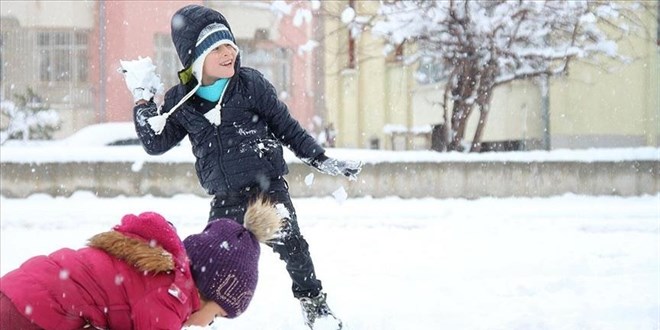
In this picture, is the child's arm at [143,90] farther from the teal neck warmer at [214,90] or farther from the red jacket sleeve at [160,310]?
the red jacket sleeve at [160,310]

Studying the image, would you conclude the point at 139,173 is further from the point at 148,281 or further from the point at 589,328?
the point at 148,281

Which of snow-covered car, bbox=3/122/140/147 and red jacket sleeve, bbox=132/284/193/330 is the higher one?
snow-covered car, bbox=3/122/140/147

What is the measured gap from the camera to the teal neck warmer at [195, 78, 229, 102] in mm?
3638

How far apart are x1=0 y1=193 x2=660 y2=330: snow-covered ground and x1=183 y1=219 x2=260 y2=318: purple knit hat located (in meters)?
1.73

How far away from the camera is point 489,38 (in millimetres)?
12250

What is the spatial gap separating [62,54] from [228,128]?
16.5 m

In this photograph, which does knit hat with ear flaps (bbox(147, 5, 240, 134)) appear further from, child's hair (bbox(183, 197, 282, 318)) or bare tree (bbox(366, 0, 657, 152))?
bare tree (bbox(366, 0, 657, 152))

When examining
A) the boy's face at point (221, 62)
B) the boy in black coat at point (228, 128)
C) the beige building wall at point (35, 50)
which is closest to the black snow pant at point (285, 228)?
the boy in black coat at point (228, 128)

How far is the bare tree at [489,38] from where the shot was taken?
12297mm

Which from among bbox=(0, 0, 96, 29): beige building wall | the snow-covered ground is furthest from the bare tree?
bbox=(0, 0, 96, 29): beige building wall

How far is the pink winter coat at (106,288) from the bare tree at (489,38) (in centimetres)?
1054

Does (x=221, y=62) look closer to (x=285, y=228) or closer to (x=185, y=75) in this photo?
(x=185, y=75)

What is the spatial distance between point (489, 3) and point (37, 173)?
7.24m

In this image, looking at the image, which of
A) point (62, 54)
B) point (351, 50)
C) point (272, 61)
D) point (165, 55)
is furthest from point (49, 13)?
point (351, 50)
